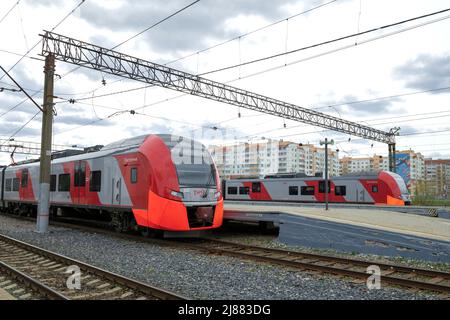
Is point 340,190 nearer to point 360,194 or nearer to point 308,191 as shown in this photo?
point 360,194

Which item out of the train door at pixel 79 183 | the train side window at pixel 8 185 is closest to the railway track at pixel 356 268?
the train door at pixel 79 183

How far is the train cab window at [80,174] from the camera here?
48.8 feet

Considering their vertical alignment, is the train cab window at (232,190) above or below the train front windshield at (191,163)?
below

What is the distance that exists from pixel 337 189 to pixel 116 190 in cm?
1849

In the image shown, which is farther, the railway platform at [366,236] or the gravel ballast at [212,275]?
the railway platform at [366,236]

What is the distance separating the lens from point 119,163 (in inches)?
492

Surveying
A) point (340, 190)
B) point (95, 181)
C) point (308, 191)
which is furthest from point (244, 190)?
point (95, 181)

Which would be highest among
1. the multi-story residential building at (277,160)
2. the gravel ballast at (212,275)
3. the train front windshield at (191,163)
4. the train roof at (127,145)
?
the multi-story residential building at (277,160)

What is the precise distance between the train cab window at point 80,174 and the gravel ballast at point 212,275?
13.6 feet

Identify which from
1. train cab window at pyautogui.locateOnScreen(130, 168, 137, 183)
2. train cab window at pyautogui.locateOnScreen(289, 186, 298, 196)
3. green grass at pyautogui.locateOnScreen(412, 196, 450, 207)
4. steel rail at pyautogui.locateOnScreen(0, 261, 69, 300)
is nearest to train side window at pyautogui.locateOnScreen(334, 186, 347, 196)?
train cab window at pyautogui.locateOnScreen(289, 186, 298, 196)

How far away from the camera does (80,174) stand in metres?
15.2

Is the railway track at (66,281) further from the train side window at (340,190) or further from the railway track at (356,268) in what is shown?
the train side window at (340,190)

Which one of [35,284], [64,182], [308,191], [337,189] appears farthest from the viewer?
[308,191]

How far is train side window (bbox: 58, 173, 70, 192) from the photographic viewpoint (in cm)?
1637
